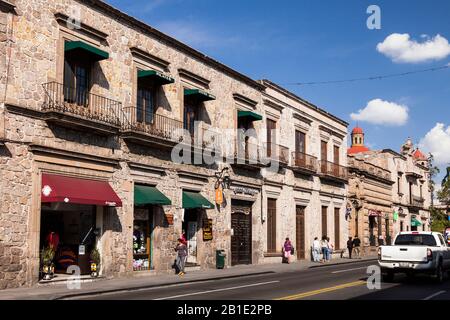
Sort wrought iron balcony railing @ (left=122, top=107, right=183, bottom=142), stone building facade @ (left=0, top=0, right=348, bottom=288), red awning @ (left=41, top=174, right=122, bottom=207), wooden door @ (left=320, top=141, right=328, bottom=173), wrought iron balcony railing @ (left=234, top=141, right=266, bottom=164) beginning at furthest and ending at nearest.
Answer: wooden door @ (left=320, top=141, right=328, bottom=173), wrought iron balcony railing @ (left=234, top=141, right=266, bottom=164), wrought iron balcony railing @ (left=122, top=107, right=183, bottom=142), red awning @ (left=41, top=174, right=122, bottom=207), stone building facade @ (left=0, top=0, right=348, bottom=288)

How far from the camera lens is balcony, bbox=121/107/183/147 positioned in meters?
22.5

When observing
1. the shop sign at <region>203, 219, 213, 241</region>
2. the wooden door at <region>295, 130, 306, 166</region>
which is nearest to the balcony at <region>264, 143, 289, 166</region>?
the wooden door at <region>295, 130, 306, 166</region>

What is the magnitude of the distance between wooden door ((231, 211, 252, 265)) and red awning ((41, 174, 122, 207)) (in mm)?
10029

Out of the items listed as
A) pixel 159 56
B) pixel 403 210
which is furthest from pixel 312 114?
pixel 403 210

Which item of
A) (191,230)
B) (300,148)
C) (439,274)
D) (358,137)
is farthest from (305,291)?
(358,137)

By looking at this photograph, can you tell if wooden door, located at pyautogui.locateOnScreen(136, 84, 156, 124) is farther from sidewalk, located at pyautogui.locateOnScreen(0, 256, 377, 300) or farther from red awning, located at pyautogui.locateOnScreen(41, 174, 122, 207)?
sidewalk, located at pyautogui.locateOnScreen(0, 256, 377, 300)

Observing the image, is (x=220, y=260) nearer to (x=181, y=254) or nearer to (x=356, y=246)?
(x=181, y=254)

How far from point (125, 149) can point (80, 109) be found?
2.76m

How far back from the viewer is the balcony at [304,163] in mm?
35906

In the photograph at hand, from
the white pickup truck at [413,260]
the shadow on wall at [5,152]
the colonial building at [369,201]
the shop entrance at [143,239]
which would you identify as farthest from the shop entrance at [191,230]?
the colonial building at [369,201]

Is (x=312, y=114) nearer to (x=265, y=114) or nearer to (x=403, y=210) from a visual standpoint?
(x=265, y=114)

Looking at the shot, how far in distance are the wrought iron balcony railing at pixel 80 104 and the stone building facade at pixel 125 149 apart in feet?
0.16
